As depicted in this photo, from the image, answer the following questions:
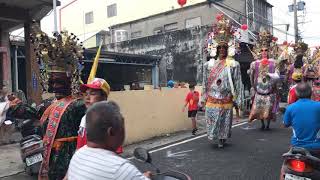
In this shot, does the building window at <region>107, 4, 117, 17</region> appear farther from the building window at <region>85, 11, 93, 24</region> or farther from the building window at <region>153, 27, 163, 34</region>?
the building window at <region>153, 27, 163, 34</region>

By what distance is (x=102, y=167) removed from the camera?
7.29 ft

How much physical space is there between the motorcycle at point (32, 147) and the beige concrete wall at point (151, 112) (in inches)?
105

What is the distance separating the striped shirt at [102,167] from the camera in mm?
2188

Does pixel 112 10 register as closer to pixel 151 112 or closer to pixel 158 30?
pixel 158 30

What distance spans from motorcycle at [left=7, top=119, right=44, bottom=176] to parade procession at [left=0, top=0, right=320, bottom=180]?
0.02 metres

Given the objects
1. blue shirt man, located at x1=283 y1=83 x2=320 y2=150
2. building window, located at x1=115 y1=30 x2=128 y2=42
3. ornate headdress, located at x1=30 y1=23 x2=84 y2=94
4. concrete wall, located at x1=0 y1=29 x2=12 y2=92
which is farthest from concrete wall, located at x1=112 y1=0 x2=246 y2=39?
ornate headdress, located at x1=30 y1=23 x2=84 y2=94

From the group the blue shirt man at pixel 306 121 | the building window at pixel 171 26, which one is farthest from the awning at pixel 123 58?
the blue shirt man at pixel 306 121

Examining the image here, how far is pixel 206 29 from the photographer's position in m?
25.1

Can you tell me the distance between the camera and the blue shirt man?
5258 millimetres

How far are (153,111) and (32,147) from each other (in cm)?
516

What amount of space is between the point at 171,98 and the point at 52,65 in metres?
8.64

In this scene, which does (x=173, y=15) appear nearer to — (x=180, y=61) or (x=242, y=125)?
(x=180, y=61)

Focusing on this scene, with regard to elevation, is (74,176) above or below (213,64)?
below

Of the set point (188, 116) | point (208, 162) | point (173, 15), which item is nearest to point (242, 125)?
point (188, 116)
